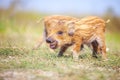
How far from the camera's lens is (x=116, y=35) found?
839 inches

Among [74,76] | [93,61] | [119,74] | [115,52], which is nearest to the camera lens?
[74,76]

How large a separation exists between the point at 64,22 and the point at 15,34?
6354mm

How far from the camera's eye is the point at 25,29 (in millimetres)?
18750

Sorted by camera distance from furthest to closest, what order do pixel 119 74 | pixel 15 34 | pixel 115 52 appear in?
1. pixel 15 34
2. pixel 115 52
3. pixel 119 74

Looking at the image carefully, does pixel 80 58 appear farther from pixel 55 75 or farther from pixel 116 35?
pixel 116 35

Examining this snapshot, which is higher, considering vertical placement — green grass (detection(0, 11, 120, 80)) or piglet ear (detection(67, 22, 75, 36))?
piglet ear (detection(67, 22, 75, 36))

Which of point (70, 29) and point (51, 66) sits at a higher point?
point (70, 29)

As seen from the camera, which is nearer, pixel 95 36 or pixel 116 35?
pixel 95 36

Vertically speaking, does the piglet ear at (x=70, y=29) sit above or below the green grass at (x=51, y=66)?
above

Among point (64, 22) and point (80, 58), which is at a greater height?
point (64, 22)

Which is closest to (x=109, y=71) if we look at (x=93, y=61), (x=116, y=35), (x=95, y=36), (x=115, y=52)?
(x=93, y=61)

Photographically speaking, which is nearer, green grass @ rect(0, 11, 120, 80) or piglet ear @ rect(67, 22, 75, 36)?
green grass @ rect(0, 11, 120, 80)

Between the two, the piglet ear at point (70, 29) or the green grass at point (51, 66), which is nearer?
the green grass at point (51, 66)

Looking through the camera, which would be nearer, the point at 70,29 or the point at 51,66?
the point at 51,66
